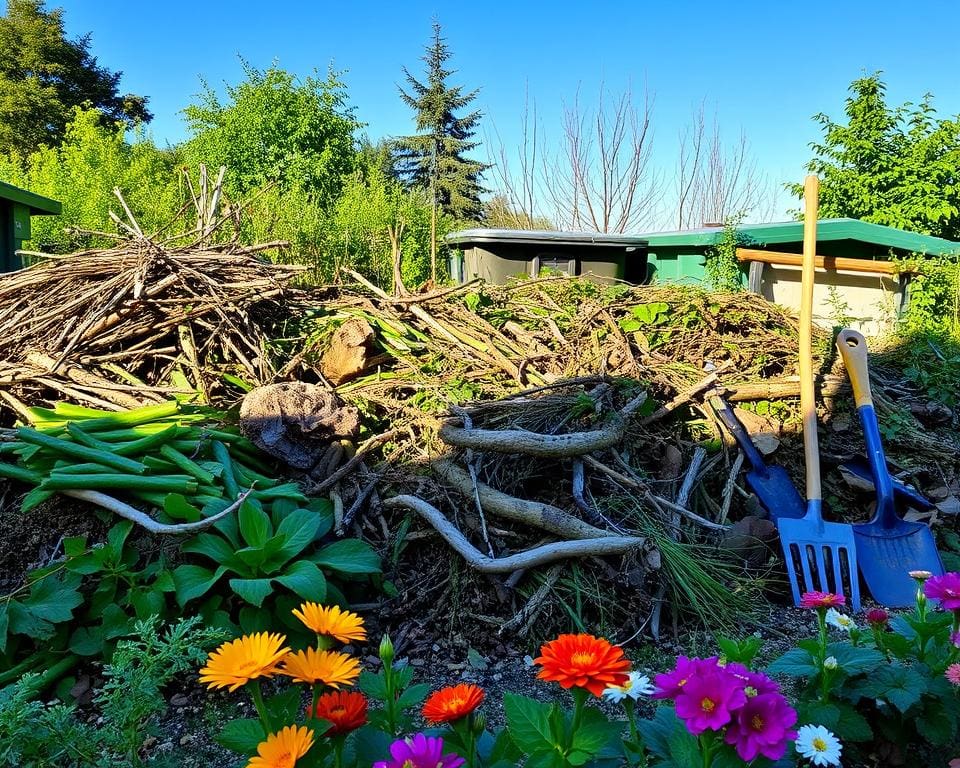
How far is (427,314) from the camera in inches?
179

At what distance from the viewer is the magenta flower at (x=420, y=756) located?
3.10ft

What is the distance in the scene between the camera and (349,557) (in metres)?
2.73

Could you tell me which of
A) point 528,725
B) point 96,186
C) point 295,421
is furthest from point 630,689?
point 96,186

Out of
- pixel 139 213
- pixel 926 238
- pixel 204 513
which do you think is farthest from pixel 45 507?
pixel 139 213

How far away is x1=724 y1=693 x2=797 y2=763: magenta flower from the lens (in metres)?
1.01

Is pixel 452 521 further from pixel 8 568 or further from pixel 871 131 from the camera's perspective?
pixel 871 131

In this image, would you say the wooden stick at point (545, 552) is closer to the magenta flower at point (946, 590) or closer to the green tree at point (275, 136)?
the magenta flower at point (946, 590)

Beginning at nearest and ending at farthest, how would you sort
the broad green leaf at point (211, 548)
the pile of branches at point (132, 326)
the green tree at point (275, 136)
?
the broad green leaf at point (211, 548) → the pile of branches at point (132, 326) → the green tree at point (275, 136)

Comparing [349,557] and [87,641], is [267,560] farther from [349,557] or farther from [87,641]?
[87,641]

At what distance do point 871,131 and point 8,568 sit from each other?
1403cm

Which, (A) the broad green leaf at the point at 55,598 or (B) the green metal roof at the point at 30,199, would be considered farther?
(B) the green metal roof at the point at 30,199

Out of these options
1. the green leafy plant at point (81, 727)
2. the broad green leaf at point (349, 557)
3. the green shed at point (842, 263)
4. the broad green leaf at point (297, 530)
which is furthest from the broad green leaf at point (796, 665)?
the green shed at point (842, 263)

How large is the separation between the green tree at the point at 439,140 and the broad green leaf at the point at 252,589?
107 feet

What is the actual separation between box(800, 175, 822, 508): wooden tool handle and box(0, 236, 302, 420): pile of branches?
3.03 meters
